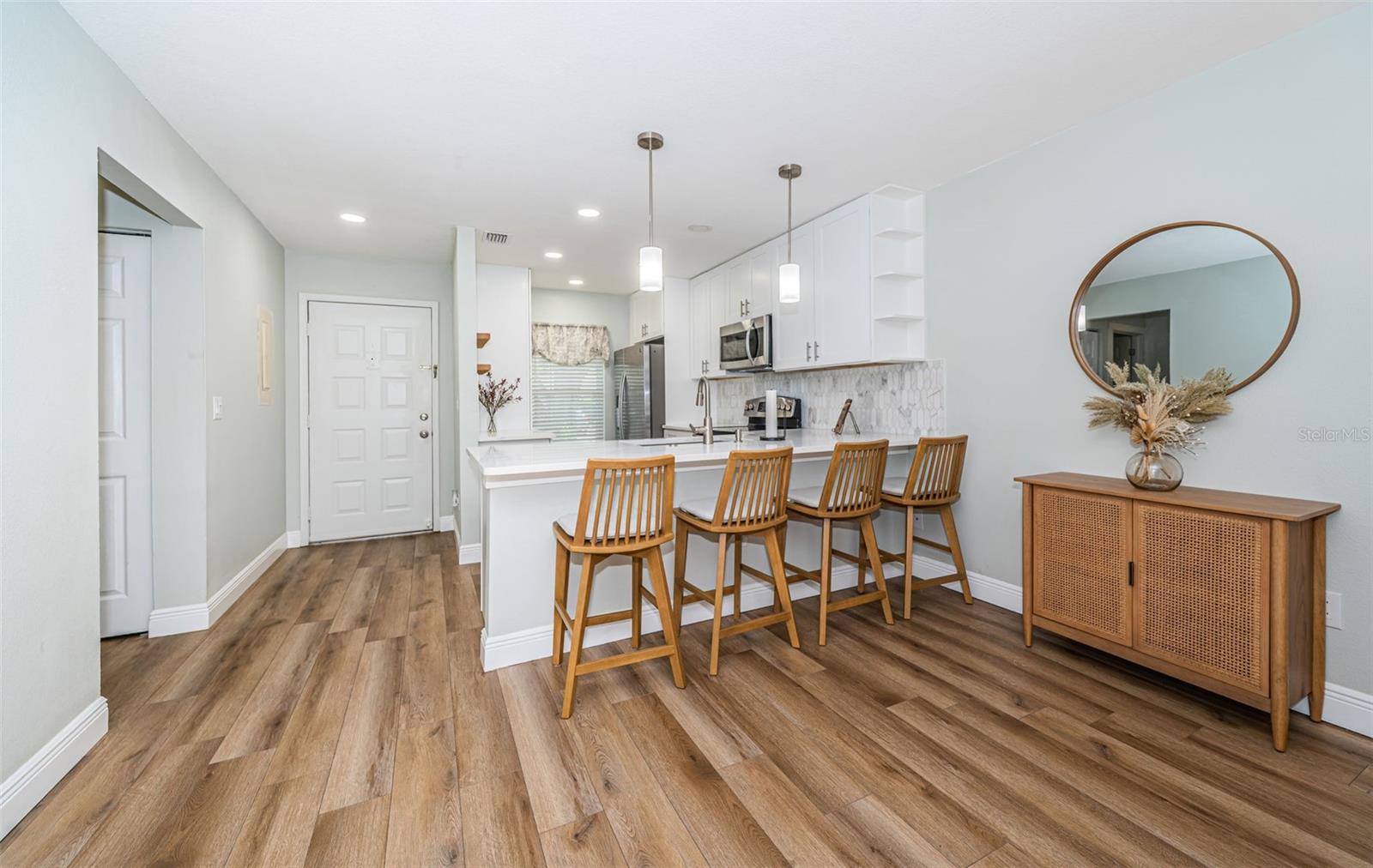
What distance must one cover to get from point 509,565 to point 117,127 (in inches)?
87.6

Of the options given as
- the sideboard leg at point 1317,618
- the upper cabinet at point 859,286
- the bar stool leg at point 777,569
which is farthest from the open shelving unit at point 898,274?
the sideboard leg at point 1317,618

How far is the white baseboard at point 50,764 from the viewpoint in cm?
151

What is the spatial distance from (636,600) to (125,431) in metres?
2.63

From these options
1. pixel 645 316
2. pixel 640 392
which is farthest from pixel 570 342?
pixel 640 392

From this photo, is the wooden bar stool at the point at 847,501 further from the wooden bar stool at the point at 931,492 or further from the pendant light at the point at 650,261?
the pendant light at the point at 650,261

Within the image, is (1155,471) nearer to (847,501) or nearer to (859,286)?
(847,501)

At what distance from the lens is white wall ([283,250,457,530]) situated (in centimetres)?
453

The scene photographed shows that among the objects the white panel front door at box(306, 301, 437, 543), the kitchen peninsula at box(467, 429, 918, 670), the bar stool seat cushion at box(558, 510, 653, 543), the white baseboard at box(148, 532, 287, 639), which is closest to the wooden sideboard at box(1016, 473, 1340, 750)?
the kitchen peninsula at box(467, 429, 918, 670)

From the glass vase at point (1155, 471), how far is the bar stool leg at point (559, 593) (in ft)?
7.60

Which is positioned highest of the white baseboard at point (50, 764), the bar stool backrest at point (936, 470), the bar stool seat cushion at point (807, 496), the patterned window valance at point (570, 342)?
the patterned window valance at point (570, 342)

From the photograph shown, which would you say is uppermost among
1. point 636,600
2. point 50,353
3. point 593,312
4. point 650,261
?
point 593,312

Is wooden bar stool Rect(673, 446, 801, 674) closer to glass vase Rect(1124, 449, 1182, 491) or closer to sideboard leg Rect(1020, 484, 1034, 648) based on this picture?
sideboard leg Rect(1020, 484, 1034, 648)

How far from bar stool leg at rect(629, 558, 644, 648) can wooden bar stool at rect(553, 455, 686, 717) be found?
19cm

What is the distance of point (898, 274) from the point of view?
3.43 m
